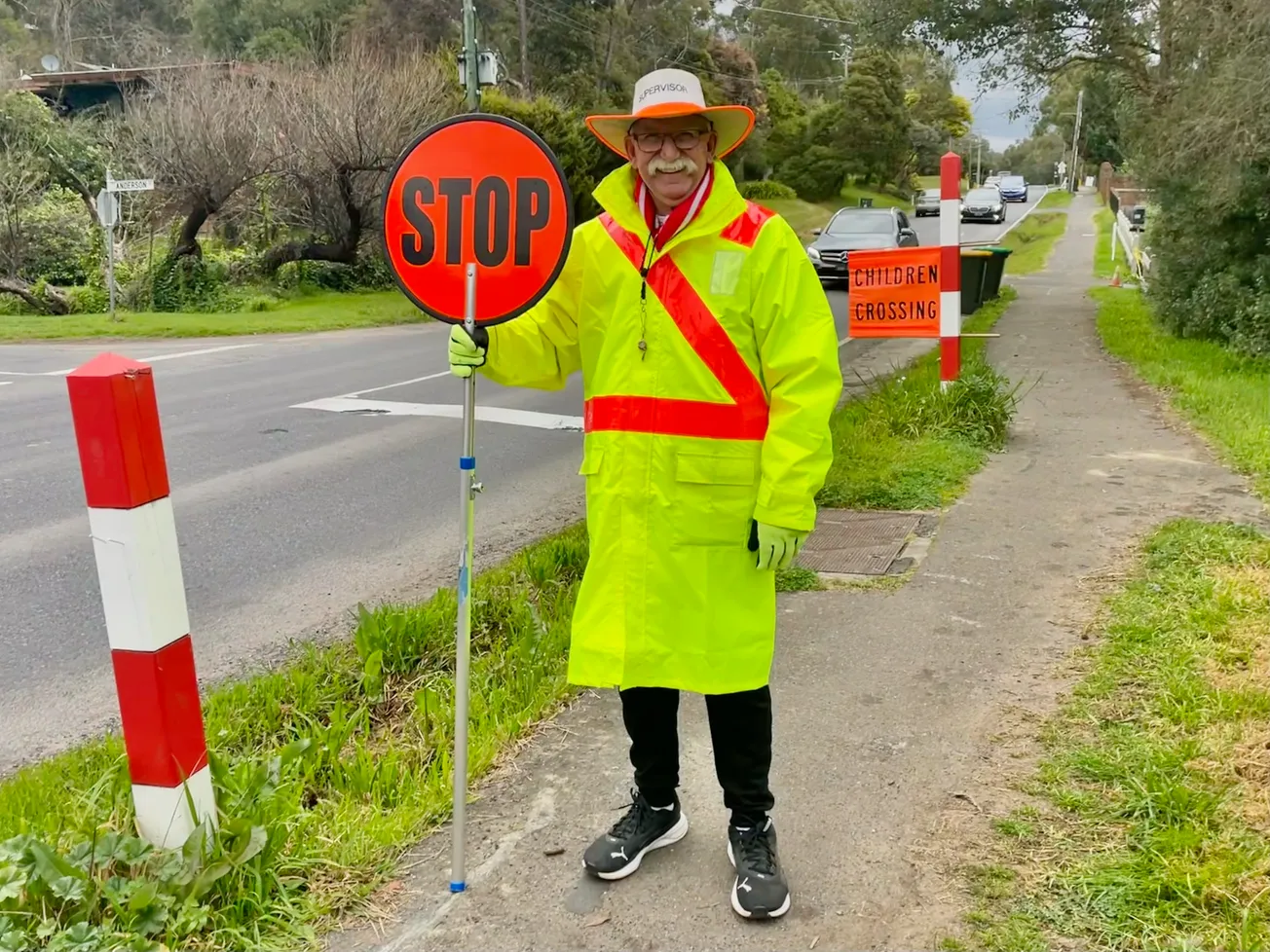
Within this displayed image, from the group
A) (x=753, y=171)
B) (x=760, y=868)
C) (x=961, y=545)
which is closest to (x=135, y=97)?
(x=961, y=545)

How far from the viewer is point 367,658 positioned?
394 cm

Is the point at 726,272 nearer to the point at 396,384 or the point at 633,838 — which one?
the point at 633,838

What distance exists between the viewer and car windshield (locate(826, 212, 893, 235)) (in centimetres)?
2220

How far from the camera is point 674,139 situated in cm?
260

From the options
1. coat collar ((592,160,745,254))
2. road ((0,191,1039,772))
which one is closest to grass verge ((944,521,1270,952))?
coat collar ((592,160,745,254))

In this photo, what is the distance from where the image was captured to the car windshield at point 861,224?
874 inches

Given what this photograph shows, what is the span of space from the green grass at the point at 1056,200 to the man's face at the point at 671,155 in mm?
66794

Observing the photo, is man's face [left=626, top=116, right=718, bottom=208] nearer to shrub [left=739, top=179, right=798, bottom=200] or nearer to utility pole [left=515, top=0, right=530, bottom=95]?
utility pole [left=515, top=0, right=530, bottom=95]

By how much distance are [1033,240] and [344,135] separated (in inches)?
1057

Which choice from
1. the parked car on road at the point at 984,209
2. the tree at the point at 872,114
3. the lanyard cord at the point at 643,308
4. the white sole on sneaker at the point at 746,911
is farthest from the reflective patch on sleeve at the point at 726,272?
the tree at the point at 872,114

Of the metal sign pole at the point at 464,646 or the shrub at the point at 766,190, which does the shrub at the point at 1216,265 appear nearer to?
the metal sign pole at the point at 464,646

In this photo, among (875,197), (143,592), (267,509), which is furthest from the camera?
(875,197)

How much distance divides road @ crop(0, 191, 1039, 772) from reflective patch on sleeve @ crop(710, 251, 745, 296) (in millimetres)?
2873

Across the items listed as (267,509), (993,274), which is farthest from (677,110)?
(993,274)
